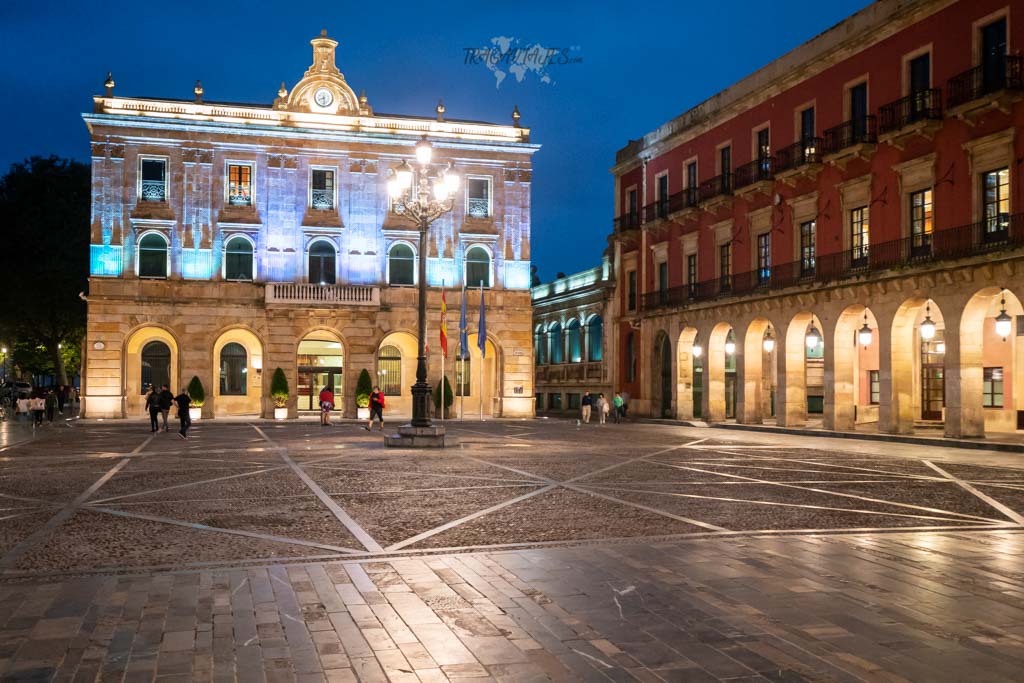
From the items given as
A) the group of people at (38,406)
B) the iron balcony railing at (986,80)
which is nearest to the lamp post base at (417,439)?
the iron balcony railing at (986,80)

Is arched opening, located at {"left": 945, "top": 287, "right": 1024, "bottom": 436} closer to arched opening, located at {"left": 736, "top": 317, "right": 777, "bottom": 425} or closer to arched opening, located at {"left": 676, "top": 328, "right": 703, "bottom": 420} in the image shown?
arched opening, located at {"left": 736, "top": 317, "right": 777, "bottom": 425}

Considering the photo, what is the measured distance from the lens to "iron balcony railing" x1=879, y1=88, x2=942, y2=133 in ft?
86.6

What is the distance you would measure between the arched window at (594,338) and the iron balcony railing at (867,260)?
7.40 metres

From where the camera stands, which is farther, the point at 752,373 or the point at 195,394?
the point at 195,394

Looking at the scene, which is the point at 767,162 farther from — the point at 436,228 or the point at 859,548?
the point at 859,548

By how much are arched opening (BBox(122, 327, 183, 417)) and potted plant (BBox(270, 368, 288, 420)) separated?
4.01m

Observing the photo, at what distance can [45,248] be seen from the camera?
4822 cm

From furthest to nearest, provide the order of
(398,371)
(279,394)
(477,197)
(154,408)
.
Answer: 1. (398,371)
2. (477,197)
3. (279,394)
4. (154,408)

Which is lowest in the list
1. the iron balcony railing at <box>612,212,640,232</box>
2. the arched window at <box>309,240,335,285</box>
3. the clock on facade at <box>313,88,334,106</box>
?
the arched window at <box>309,240,335,285</box>

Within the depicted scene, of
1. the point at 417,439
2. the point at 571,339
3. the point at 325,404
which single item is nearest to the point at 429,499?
the point at 417,439

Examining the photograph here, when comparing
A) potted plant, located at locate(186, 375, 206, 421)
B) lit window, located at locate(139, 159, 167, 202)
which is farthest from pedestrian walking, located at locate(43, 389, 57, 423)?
lit window, located at locate(139, 159, 167, 202)

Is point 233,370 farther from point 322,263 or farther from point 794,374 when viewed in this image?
point 794,374

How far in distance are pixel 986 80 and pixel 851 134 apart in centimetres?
551

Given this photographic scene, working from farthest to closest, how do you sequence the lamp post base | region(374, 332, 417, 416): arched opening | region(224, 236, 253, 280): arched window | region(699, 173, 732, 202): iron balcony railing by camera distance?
1. region(374, 332, 417, 416): arched opening
2. region(224, 236, 253, 280): arched window
3. region(699, 173, 732, 202): iron balcony railing
4. the lamp post base
